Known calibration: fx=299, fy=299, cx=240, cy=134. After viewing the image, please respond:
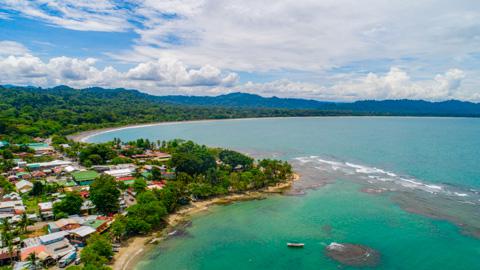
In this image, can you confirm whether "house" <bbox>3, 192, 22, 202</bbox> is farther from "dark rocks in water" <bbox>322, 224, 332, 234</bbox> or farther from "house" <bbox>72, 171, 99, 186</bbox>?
"dark rocks in water" <bbox>322, 224, 332, 234</bbox>

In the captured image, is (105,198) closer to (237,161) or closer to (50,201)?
(50,201)

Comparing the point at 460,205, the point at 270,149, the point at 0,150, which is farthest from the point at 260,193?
the point at 0,150

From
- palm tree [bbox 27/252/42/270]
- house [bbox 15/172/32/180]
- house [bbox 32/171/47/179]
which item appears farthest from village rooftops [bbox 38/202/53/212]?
house [bbox 32/171/47/179]

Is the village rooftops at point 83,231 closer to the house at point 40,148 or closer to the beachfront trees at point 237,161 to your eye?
the beachfront trees at point 237,161

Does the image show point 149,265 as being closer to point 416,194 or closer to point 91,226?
point 91,226

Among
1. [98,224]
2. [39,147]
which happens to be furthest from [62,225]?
[39,147]
